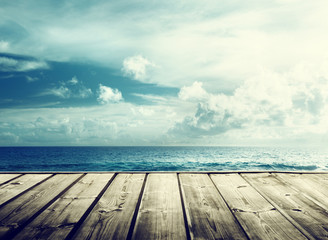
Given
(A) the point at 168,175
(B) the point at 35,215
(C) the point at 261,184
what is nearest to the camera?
(B) the point at 35,215

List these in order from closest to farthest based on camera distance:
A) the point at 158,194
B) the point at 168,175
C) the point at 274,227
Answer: the point at 274,227 → the point at 158,194 → the point at 168,175

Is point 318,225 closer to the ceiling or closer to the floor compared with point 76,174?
closer to the floor

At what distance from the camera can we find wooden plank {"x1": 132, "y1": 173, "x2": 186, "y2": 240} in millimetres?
1306

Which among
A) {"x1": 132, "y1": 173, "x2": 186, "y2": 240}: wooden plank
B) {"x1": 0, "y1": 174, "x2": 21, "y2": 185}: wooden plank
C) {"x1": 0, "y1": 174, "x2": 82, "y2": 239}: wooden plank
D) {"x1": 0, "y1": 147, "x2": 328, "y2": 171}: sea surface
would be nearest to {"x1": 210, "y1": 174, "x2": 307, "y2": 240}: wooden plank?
{"x1": 132, "y1": 173, "x2": 186, "y2": 240}: wooden plank

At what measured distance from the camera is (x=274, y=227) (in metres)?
1.40

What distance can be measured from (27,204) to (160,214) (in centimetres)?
115

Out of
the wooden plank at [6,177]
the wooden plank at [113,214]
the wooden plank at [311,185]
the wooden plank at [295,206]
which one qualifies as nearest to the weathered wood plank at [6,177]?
the wooden plank at [6,177]

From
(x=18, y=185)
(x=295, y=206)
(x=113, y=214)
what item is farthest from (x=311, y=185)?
(x=18, y=185)

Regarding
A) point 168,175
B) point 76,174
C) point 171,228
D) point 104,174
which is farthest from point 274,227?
point 76,174

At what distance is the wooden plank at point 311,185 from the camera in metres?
2.01

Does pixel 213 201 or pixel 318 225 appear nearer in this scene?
pixel 318 225

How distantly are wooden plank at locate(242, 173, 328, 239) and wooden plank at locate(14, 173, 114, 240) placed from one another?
1532 mm

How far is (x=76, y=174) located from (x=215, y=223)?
2.13 meters

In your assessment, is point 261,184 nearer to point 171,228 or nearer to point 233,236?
point 233,236
